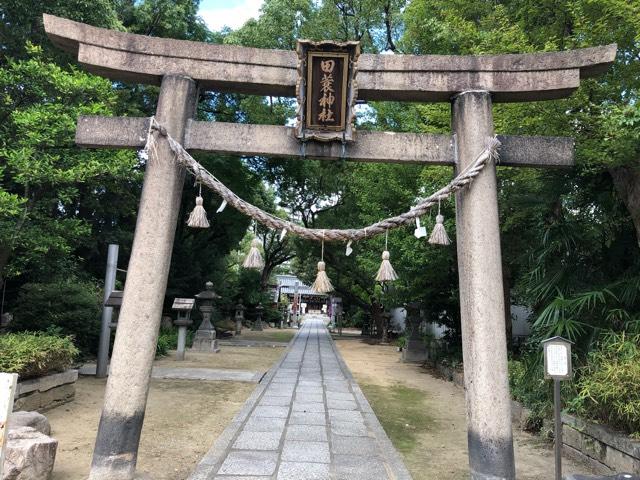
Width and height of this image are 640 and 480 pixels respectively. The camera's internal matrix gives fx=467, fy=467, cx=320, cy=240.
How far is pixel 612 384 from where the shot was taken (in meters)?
4.78

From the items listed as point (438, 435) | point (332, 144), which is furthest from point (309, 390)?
point (332, 144)

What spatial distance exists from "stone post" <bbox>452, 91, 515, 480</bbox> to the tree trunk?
242cm

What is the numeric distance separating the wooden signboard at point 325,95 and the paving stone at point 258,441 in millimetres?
3378

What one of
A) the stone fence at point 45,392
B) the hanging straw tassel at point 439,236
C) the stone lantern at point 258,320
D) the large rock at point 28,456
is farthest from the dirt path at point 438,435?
the stone lantern at point 258,320

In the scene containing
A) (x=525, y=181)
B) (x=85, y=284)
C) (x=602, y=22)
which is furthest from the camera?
(x=85, y=284)

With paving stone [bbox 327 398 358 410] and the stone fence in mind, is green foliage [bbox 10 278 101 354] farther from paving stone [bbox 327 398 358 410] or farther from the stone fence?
paving stone [bbox 327 398 358 410]

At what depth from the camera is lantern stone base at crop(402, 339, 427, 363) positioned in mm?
14906

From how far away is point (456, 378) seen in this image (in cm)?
1076

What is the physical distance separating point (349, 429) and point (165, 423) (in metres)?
2.54

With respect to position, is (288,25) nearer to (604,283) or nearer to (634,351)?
(604,283)

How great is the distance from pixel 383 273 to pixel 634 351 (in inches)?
117

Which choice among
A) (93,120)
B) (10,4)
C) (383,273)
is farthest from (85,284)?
(383,273)

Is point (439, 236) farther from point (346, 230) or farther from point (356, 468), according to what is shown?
point (356, 468)

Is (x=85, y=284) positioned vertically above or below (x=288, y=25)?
below
